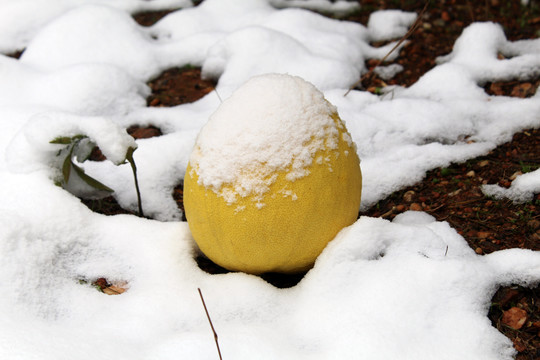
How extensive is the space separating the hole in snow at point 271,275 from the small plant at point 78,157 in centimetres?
40

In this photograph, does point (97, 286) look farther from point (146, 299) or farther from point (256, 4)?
point (256, 4)

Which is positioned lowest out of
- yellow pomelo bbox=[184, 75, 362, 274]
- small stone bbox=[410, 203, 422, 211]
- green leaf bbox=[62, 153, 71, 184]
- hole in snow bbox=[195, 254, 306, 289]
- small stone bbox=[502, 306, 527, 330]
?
hole in snow bbox=[195, 254, 306, 289]

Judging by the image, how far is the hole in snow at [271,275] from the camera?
6.57 ft

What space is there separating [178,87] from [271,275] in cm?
187

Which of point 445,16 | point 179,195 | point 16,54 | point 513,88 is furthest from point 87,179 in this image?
point 445,16

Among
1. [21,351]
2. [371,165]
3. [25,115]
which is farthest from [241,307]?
[25,115]

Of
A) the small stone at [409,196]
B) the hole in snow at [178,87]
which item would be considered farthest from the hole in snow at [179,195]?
the small stone at [409,196]

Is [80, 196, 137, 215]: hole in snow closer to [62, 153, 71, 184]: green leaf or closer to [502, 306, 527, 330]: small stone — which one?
[62, 153, 71, 184]: green leaf

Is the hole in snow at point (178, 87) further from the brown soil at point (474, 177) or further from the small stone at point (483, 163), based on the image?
the small stone at point (483, 163)

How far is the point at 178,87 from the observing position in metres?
3.46

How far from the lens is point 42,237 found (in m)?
2.01

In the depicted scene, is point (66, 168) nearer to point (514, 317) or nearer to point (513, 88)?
point (514, 317)

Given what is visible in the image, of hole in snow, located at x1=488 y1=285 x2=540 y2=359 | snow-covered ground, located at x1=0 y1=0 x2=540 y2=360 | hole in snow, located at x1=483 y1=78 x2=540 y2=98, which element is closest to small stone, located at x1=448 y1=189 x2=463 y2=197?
snow-covered ground, located at x1=0 y1=0 x2=540 y2=360

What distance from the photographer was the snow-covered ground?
1.60 metres
